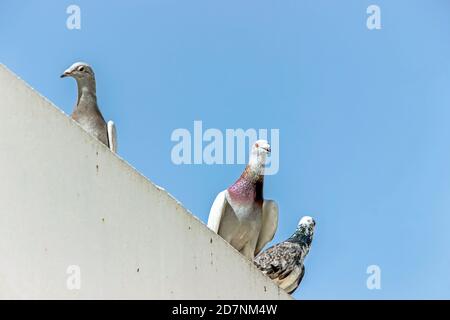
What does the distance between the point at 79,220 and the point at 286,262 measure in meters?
4.17

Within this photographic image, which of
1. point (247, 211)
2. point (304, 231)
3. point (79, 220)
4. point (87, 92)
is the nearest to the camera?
point (79, 220)

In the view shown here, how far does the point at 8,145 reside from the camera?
11500 millimetres

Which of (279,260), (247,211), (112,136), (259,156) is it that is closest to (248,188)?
(247,211)

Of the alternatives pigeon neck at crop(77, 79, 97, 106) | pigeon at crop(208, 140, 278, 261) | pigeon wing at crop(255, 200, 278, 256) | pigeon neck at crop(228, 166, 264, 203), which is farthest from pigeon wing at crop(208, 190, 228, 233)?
pigeon neck at crop(77, 79, 97, 106)

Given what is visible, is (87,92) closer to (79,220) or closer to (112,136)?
(112,136)

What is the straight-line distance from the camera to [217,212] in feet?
46.9

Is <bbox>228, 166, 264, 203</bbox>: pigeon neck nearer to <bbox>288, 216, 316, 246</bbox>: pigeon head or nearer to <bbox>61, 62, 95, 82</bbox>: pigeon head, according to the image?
<bbox>288, 216, 316, 246</bbox>: pigeon head

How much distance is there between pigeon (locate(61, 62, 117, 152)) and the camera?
14531 millimetres

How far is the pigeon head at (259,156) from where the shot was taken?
575 inches

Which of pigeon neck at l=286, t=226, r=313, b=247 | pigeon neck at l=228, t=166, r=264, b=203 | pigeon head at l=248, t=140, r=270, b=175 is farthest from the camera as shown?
pigeon neck at l=286, t=226, r=313, b=247

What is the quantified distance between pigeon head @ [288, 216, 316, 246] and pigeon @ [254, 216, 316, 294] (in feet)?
0.13

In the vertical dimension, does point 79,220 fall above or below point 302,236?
above
